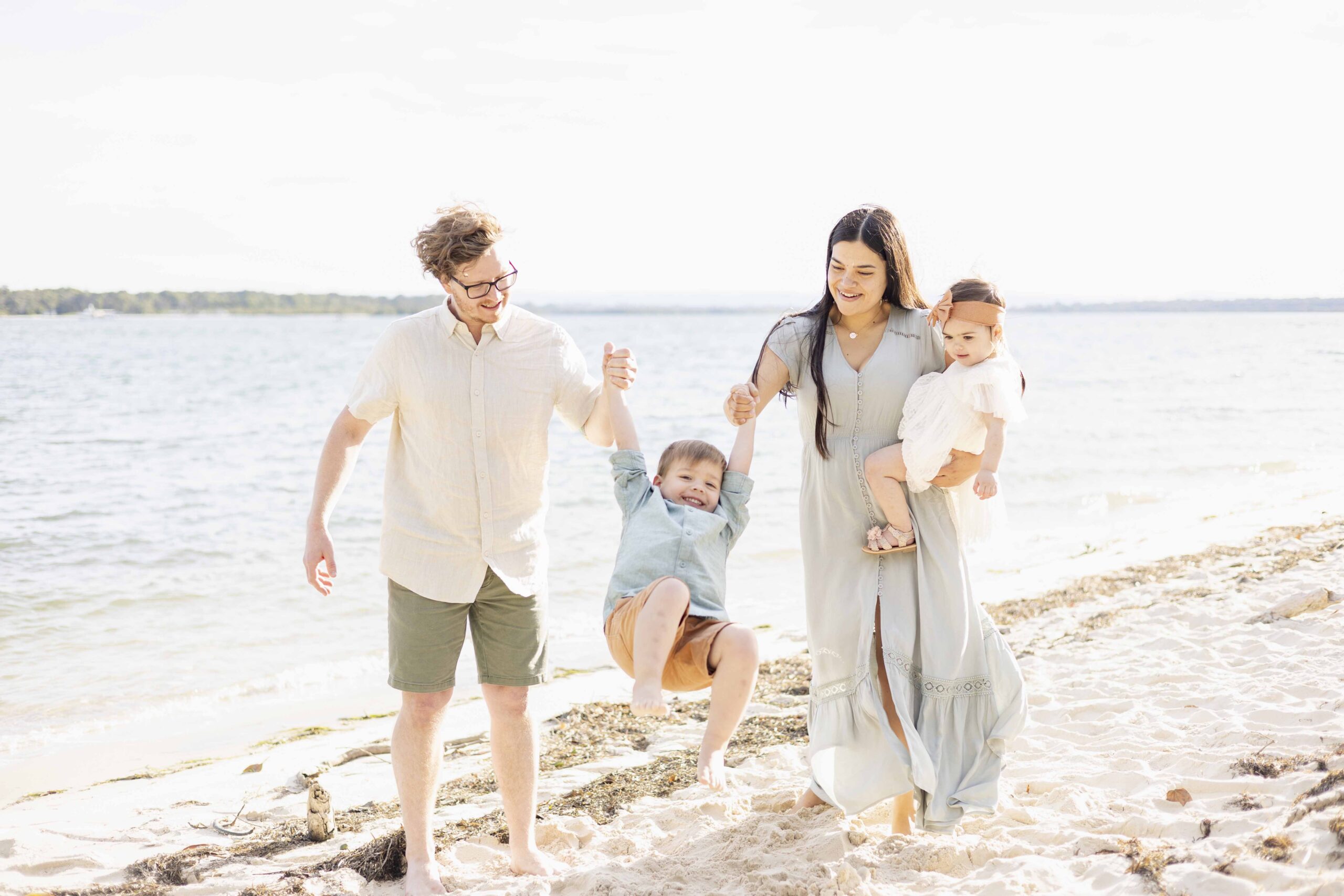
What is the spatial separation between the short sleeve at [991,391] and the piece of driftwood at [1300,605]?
3.58 meters

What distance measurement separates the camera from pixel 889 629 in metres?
3.33

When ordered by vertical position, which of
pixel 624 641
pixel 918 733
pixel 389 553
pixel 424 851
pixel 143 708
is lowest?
pixel 143 708

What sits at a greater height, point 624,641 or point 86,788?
point 624,641

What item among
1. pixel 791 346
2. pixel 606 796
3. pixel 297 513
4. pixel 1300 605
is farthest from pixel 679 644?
pixel 297 513

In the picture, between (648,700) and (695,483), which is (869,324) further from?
(648,700)

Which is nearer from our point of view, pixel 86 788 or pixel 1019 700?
pixel 1019 700

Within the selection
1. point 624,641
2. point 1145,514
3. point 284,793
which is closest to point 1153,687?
point 624,641

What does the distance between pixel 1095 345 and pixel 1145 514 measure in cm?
4103

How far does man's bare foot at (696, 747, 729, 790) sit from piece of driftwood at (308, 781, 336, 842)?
170 cm

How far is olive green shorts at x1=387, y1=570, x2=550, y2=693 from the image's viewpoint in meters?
3.31

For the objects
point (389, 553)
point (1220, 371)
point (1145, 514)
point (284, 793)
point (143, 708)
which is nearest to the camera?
point (389, 553)

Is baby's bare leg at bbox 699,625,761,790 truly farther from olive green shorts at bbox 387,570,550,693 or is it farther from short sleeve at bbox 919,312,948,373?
short sleeve at bbox 919,312,948,373

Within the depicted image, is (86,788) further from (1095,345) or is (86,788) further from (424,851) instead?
(1095,345)

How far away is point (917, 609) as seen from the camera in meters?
3.37
